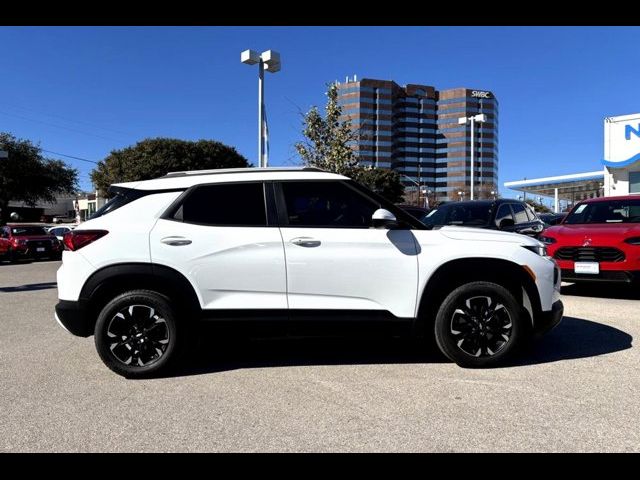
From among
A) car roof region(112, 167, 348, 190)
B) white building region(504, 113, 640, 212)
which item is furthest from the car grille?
white building region(504, 113, 640, 212)

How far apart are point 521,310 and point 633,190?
22659 millimetres

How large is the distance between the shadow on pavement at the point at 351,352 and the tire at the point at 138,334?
249 millimetres

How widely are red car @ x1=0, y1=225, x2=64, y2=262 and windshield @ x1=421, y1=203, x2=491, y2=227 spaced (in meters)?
16.4

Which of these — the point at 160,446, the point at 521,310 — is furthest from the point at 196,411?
the point at 521,310

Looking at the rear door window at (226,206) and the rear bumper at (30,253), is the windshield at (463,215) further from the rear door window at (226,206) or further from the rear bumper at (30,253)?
the rear bumper at (30,253)

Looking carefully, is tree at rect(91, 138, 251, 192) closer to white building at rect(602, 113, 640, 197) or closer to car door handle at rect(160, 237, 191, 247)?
white building at rect(602, 113, 640, 197)

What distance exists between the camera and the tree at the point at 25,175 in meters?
38.8

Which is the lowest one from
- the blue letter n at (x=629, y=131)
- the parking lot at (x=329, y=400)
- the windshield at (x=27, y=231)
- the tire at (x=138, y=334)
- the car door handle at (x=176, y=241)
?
the parking lot at (x=329, y=400)

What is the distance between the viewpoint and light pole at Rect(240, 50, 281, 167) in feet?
43.0

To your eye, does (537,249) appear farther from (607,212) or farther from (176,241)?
(607,212)

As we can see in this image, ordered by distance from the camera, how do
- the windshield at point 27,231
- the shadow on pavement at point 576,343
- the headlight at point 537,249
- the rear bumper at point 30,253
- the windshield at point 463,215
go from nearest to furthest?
the headlight at point 537,249 → the shadow on pavement at point 576,343 → the windshield at point 463,215 → the rear bumper at point 30,253 → the windshield at point 27,231

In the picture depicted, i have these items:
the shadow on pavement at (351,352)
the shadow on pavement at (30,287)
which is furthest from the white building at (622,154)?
the shadow on pavement at (30,287)

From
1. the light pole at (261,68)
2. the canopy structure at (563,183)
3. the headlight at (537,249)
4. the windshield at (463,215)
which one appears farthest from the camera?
the canopy structure at (563,183)
